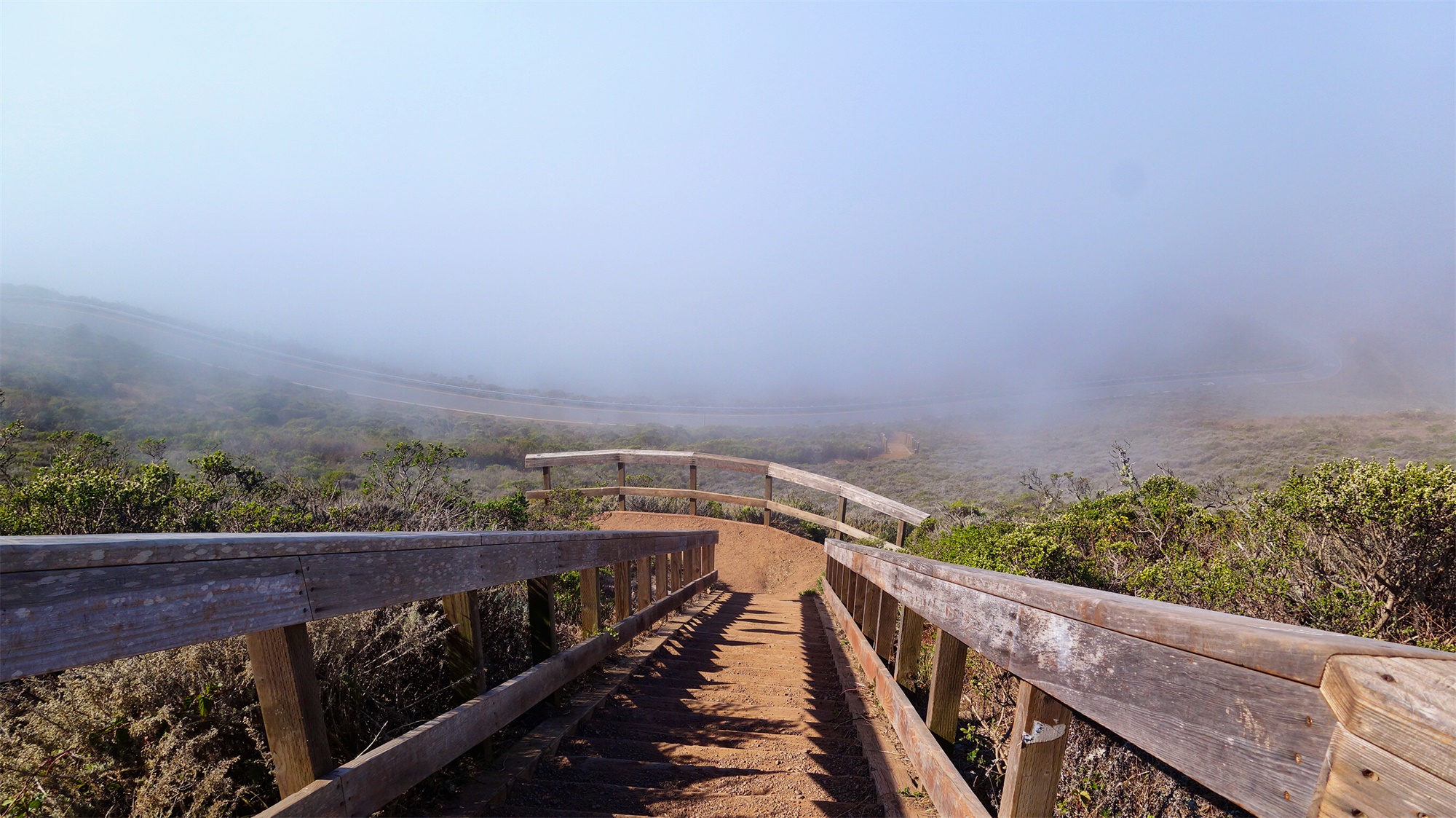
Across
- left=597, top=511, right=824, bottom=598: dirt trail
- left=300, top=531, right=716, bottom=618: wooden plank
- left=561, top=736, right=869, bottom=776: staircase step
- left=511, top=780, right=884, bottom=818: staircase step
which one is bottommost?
left=597, top=511, right=824, bottom=598: dirt trail

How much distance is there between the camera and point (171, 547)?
3.54 ft

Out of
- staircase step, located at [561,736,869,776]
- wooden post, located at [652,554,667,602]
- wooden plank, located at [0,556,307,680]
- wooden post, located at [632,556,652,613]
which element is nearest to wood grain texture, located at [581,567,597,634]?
staircase step, located at [561,736,869,776]

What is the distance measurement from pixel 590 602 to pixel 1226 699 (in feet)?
10.1

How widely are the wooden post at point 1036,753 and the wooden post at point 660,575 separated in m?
4.05

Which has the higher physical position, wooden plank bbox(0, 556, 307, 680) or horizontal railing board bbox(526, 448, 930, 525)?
wooden plank bbox(0, 556, 307, 680)

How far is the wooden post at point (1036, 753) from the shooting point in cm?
152

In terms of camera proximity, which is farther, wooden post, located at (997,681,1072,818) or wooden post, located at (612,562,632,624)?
wooden post, located at (612,562,632,624)

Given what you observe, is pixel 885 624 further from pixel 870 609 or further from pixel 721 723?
pixel 721 723

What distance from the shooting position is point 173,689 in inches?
70.8

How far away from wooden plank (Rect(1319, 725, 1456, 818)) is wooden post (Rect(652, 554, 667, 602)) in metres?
4.89

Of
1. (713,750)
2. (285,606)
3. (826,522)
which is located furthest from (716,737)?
(826,522)

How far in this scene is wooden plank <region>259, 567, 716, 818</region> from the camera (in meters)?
1.45

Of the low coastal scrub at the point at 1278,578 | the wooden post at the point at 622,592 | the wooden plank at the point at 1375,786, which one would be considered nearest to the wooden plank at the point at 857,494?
the low coastal scrub at the point at 1278,578

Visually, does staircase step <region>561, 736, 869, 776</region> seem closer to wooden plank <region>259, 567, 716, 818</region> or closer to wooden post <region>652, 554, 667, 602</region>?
wooden plank <region>259, 567, 716, 818</region>
